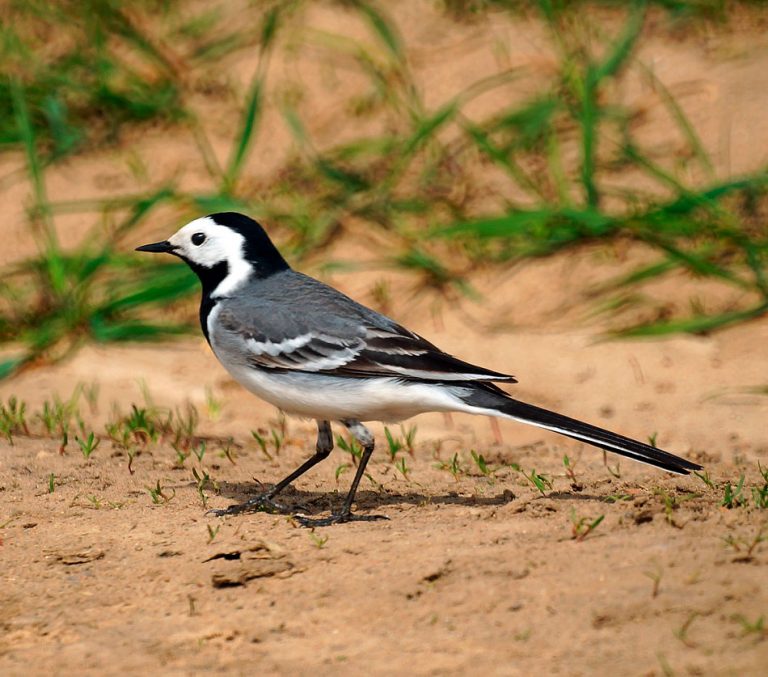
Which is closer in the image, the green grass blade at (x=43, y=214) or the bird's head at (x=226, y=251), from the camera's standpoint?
the bird's head at (x=226, y=251)

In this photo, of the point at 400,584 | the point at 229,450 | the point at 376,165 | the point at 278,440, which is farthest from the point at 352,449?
the point at 376,165

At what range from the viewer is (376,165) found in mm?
9547

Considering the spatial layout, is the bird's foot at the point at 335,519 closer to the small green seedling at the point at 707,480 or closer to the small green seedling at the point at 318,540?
the small green seedling at the point at 318,540

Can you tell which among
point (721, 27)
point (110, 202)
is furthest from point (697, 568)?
point (721, 27)

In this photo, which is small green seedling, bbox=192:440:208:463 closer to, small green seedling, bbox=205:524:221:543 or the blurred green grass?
small green seedling, bbox=205:524:221:543

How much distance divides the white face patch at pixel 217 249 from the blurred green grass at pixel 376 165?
219 cm

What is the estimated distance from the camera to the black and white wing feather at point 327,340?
5289 millimetres

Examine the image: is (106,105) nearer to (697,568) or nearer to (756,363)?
(756,363)

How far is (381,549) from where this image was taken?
14.6ft

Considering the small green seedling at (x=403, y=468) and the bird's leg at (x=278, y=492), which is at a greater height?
the bird's leg at (x=278, y=492)

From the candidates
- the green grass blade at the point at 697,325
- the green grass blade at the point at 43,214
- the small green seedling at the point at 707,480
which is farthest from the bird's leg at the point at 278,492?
the green grass blade at the point at 43,214

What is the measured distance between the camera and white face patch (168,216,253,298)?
594 cm

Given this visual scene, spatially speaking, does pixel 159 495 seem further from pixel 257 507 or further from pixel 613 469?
pixel 613 469

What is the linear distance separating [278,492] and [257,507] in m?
0.31
